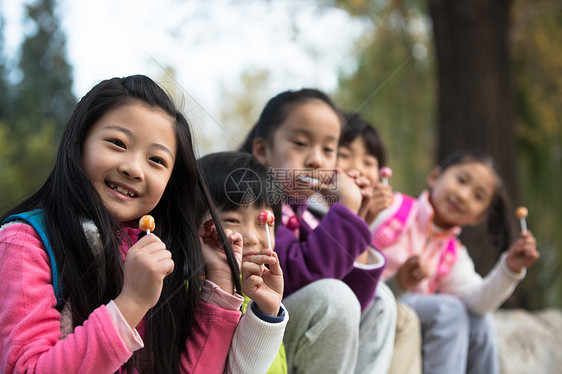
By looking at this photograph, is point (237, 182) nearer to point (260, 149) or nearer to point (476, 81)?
point (260, 149)

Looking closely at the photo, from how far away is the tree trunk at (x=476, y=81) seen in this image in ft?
9.52

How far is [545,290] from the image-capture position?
11.3 ft

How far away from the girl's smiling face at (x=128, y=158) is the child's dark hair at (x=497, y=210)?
125 centimetres

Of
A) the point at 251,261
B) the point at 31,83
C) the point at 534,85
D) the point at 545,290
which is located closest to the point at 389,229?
the point at 251,261

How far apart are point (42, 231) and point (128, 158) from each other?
0.51ft

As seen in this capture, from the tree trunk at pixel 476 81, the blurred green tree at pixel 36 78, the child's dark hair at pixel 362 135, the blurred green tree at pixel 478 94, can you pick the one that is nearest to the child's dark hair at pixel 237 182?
the child's dark hair at pixel 362 135

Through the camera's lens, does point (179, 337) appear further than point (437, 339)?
No

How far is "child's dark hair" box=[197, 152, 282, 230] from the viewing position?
999 millimetres

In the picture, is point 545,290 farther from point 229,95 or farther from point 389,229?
point 229,95

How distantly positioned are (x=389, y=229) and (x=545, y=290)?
2371 mm

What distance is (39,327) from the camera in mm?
669

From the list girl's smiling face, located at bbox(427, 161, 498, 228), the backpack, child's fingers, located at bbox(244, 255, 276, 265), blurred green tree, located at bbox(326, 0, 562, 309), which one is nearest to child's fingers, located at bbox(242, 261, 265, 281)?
child's fingers, located at bbox(244, 255, 276, 265)

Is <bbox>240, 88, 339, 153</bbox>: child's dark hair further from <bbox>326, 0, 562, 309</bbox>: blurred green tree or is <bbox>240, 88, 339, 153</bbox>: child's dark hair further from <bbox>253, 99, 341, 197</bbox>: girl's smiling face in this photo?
<bbox>326, 0, 562, 309</bbox>: blurred green tree

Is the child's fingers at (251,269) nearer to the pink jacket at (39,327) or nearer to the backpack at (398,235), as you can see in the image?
the pink jacket at (39,327)
